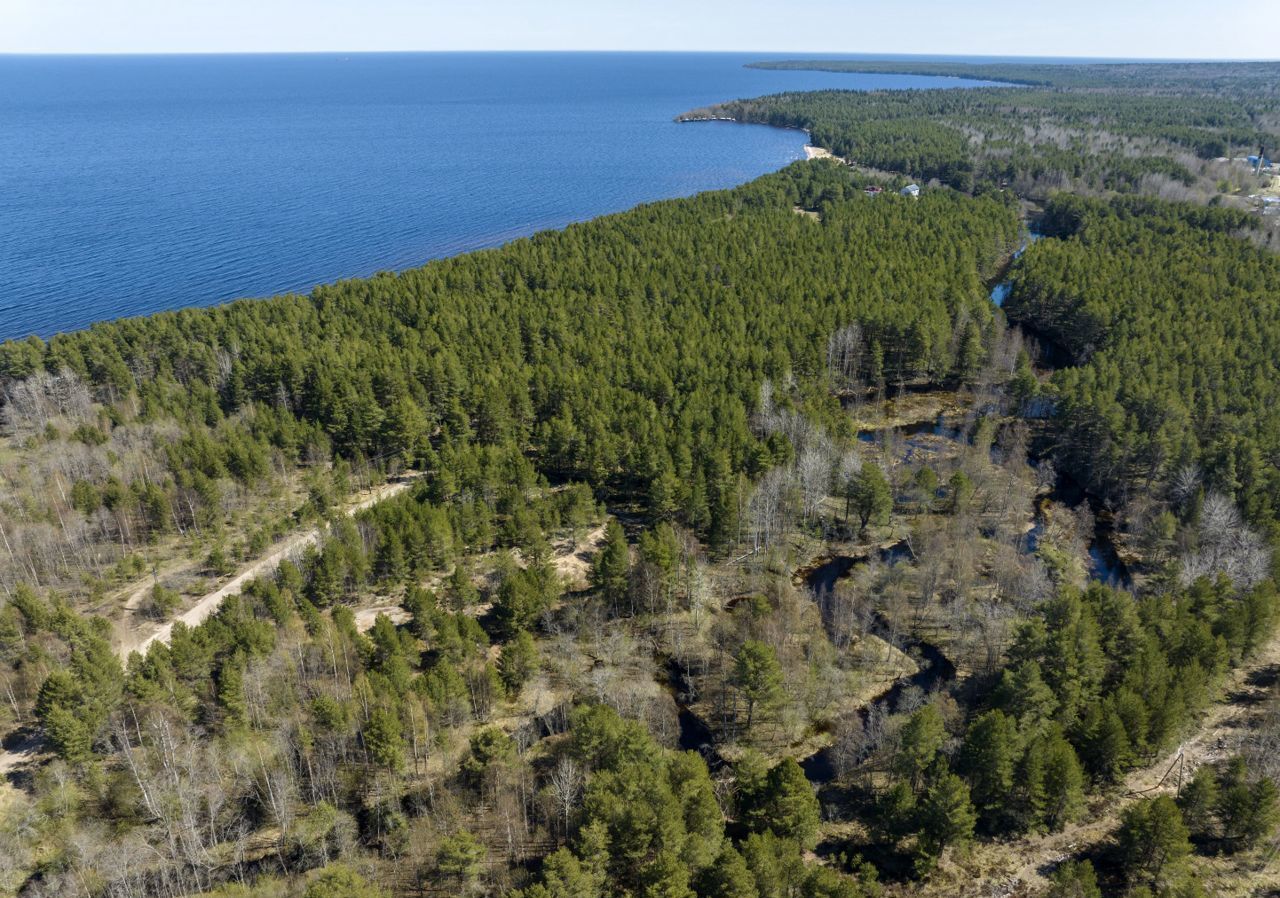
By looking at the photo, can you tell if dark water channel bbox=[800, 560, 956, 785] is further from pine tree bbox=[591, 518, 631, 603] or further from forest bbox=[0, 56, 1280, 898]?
pine tree bbox=[591, 518, 631, 603]

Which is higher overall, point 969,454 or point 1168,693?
point 969,454

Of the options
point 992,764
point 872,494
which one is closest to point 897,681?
point 992,764

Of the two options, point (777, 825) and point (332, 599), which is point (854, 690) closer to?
point (777, 825)

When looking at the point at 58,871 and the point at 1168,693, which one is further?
the point at 1168,693

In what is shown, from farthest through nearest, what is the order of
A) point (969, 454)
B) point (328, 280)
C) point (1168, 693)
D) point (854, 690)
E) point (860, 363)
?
point (328, 280) < point (860, 363) < point (969, 454) < point (854, 690) < point (1168, 693)

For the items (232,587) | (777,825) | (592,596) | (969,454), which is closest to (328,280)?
(232,587)

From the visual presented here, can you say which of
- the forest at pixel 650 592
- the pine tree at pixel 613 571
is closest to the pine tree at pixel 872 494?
the forest at pixel 650 592
